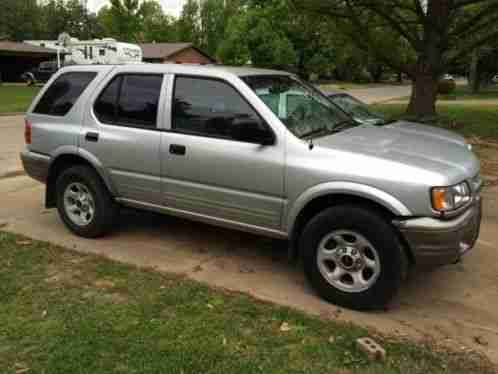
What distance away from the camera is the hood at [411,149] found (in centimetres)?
358

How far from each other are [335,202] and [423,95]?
1060 centimetres

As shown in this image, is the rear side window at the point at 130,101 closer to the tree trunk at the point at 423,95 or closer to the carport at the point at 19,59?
the tree trunk at the point at 423,95

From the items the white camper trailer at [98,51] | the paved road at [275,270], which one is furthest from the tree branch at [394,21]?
the white camper trailer at [98,51]

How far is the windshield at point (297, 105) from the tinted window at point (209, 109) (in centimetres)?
19

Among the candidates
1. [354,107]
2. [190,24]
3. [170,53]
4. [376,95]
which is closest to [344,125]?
[354,107]

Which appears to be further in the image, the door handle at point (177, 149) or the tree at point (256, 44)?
the tree at point (256, 44)

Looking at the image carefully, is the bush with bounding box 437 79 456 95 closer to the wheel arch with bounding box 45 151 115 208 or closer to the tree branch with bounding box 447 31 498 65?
the tree branch with bounding box 447 31 498 65

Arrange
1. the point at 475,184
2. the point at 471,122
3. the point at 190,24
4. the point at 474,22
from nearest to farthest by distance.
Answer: the point at 475,184 < the point at 474,22 < the point at 471,122 < the point at 190,24

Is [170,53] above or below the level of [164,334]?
above

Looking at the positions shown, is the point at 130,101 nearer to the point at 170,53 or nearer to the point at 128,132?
the point at 128,132

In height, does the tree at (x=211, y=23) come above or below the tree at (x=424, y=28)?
above

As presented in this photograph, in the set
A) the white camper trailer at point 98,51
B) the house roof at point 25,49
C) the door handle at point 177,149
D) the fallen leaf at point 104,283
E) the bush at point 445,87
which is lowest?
the fallen leaf at point 104,283

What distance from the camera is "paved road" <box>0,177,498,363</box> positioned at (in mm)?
3643

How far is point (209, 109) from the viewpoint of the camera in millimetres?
4316
